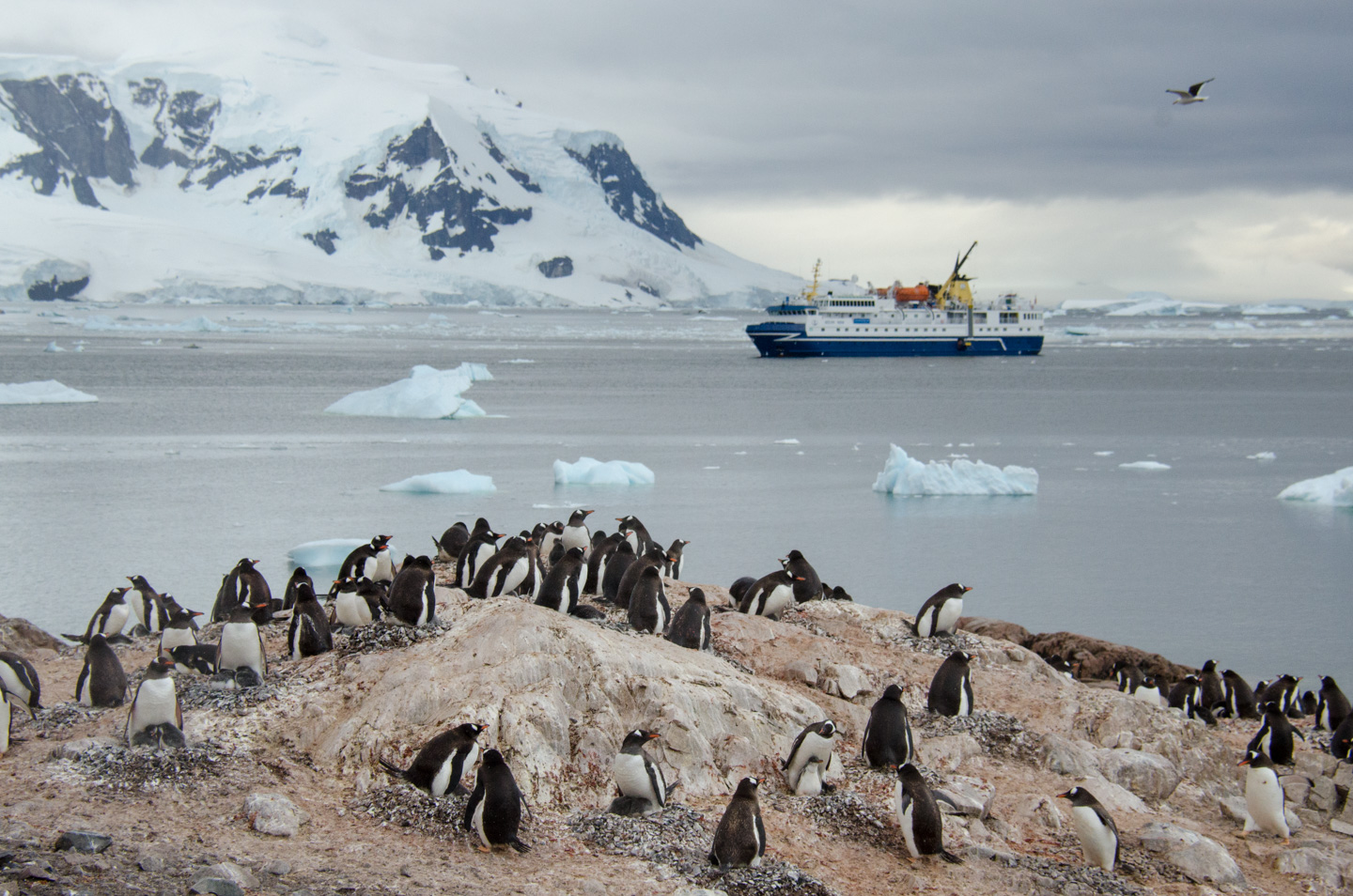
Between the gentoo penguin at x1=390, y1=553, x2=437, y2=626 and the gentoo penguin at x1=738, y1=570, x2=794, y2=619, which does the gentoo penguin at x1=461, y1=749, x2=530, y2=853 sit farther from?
the gentoo penguin at x1=738, y1=570, x2=794, y2=619

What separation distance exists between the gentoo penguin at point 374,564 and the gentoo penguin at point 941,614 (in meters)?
4.49

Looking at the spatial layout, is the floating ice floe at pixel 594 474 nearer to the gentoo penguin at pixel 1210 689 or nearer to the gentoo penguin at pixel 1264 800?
the gentoo penguin at pixel 1210 689

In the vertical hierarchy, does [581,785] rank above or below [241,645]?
below

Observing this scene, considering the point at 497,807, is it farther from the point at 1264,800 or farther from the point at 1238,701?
the point at 1238,701

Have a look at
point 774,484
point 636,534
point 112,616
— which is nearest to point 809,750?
point 636,534

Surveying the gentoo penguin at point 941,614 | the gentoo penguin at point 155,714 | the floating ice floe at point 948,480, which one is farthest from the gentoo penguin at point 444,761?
the floating ice floe at point 948,480

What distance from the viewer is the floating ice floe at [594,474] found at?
876 inches

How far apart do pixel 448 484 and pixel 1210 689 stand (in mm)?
13859

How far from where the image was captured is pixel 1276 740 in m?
8.95

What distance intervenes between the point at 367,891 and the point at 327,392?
134 ft

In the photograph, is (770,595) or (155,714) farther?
(770,595)

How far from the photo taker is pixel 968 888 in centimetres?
605

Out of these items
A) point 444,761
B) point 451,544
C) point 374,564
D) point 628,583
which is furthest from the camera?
point 451,544

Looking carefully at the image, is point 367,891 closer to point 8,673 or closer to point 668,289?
point 8,673
